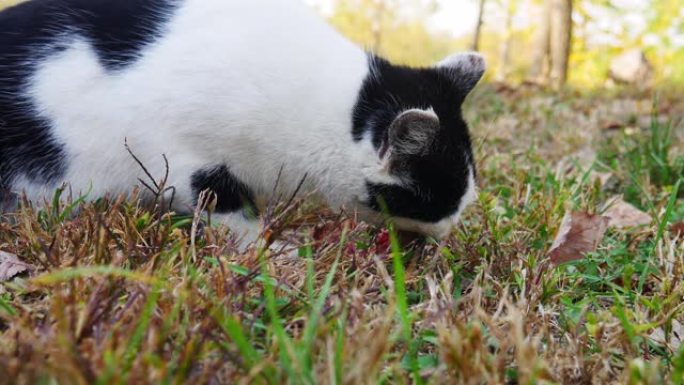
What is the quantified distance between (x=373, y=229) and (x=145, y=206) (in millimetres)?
658

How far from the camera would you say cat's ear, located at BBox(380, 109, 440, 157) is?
1.52 meters

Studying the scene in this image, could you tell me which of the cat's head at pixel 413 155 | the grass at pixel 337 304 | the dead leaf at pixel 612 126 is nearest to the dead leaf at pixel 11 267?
the grass at pixel 337 304

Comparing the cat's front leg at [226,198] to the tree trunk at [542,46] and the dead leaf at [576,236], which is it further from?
the tree trunk at [542,46]

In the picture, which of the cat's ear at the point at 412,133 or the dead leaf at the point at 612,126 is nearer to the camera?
the cat's ear at the point at 412,133

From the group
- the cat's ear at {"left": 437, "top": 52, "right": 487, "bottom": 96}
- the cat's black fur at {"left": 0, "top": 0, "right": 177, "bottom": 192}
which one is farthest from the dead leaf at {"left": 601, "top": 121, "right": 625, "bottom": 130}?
the cat's black fur at {"left": 0, "top": 0, "right": 177, "bottom": 192}

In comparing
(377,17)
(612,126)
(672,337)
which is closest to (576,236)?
(672,337)

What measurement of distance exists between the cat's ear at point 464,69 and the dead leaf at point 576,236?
49cm

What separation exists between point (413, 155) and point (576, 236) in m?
0.54

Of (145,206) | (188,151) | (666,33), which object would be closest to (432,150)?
(188,151)

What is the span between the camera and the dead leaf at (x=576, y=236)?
171 cm

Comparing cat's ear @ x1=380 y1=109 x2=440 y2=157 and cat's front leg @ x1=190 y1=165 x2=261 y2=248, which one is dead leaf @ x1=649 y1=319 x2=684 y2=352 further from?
cat's front leg @ x1=190 y1=165 x2=261 y2=248

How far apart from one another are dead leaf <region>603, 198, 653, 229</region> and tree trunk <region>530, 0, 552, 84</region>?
5799mm

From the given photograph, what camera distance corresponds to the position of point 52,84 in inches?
69.2

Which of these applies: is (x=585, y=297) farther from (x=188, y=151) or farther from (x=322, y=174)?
(x=188, y=151)
